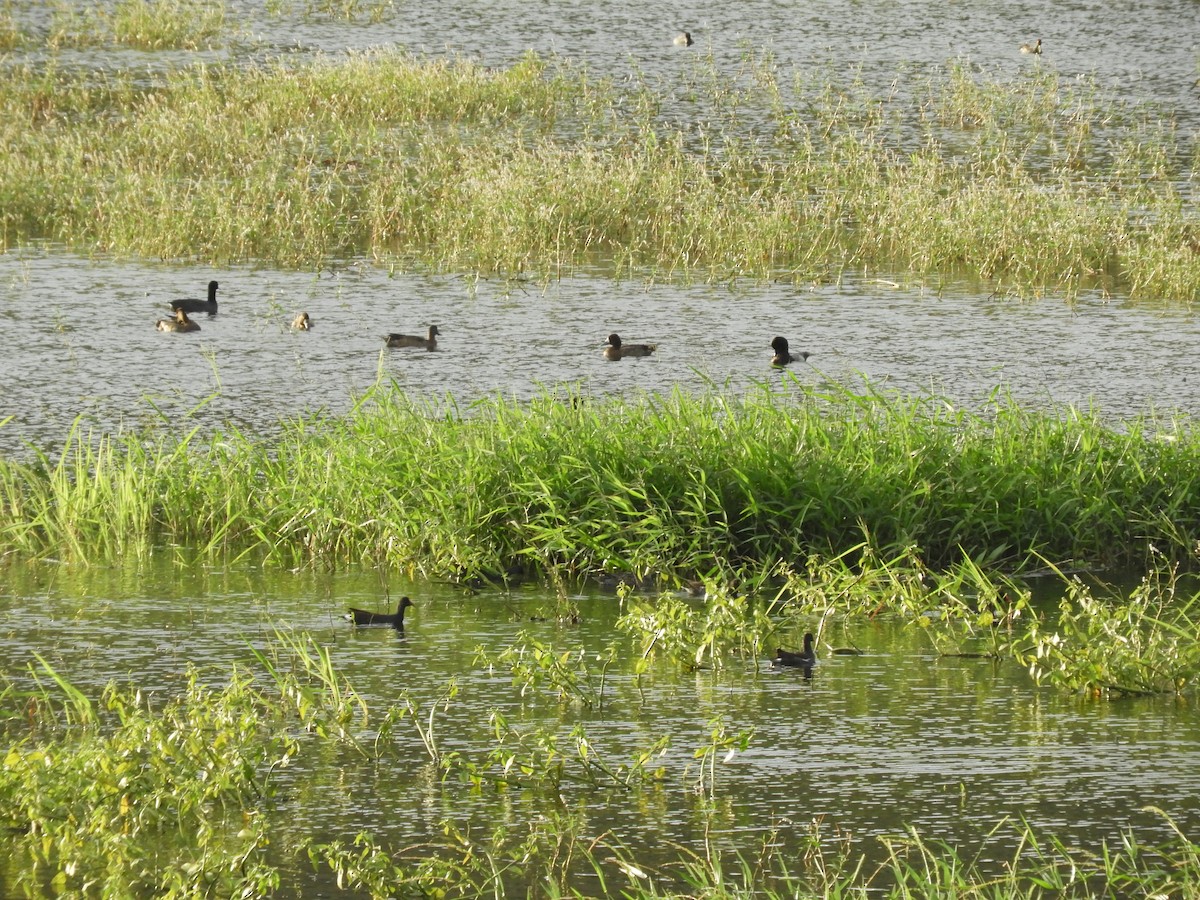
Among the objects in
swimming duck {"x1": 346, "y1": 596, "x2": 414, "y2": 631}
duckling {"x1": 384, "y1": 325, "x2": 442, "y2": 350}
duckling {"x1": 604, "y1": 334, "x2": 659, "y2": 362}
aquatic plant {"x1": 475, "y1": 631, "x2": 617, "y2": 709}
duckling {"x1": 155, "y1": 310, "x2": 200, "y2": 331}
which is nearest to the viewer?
aquatic plant {"x1": 475, "y1": 631, "x2": 617, "y2": 709}

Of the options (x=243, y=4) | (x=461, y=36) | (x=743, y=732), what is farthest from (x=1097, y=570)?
(x=243, y=4)

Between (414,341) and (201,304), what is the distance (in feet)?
6.74

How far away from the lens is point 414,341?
13.9 meters

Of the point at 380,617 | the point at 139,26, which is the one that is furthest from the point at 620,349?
the point at 139,26

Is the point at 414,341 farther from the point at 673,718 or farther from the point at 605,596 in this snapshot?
the point at 673,718

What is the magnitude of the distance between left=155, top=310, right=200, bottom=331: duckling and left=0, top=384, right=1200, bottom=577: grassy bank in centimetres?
505

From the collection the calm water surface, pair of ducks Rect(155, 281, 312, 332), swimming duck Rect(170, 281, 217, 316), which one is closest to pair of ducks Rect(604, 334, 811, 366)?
the calm water surface

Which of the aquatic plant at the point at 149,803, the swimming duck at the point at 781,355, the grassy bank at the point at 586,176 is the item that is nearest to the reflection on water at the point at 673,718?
the aquatic plant at the point at 149,803

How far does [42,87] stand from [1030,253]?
1319 centimetres

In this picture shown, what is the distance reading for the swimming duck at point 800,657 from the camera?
7.17 meters

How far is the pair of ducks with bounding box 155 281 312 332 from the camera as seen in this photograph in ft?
47.6

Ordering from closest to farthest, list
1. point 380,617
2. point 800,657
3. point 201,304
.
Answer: point 800,657, point 380,617, point 201,304

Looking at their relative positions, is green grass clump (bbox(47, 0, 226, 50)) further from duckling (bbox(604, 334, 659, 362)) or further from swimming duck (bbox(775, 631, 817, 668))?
swimming duck (bbox(775, 631, 817, 668))

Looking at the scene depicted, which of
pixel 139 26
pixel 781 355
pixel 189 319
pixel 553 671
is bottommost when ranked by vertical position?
pixel 189 319
